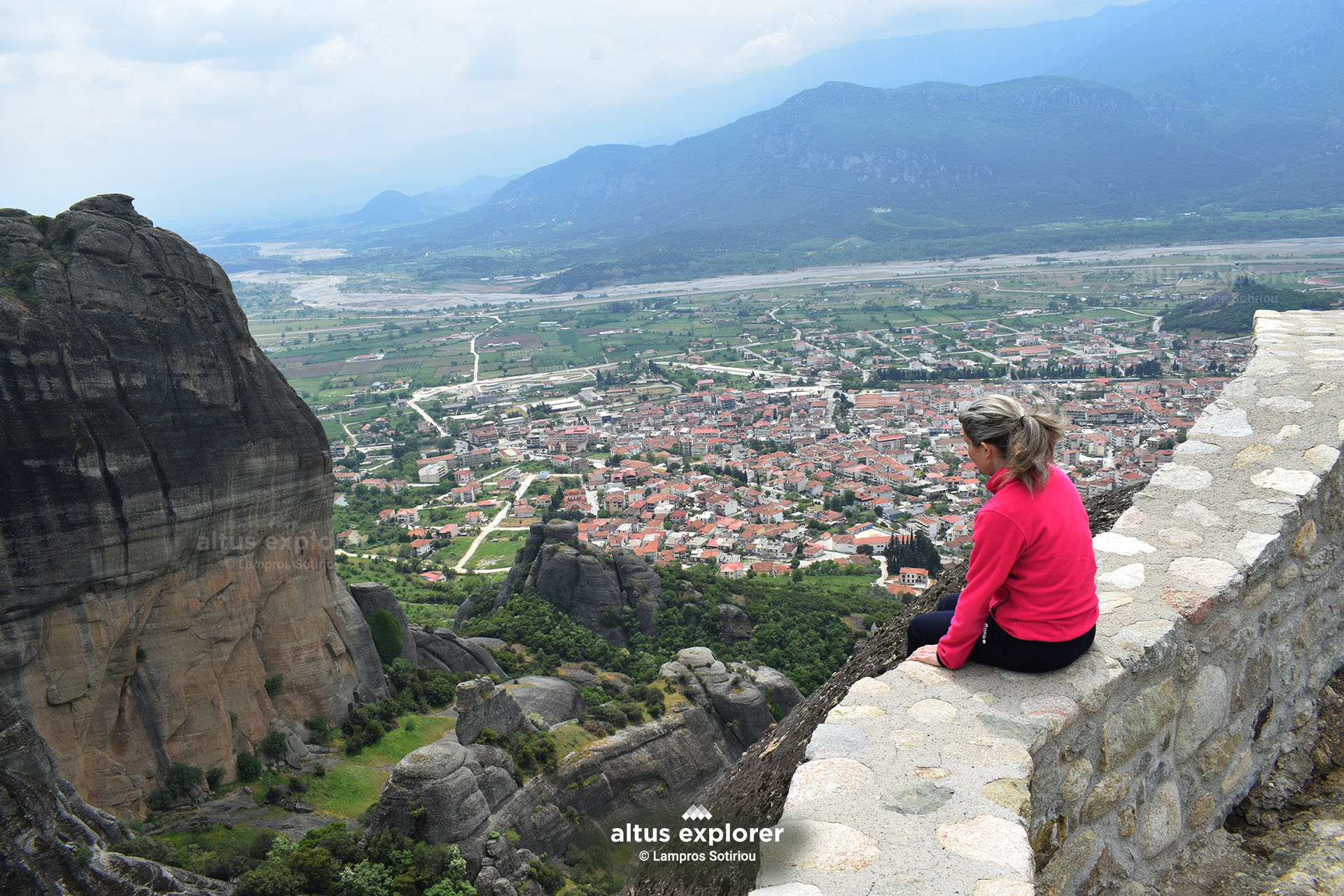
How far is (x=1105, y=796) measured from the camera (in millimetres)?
3238

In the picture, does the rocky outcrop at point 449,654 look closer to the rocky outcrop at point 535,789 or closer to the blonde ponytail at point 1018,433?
the rocky outcrop at point 535,789

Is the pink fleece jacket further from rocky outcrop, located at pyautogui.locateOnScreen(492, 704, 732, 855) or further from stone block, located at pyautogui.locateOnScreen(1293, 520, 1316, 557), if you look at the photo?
rocky outcrop, located at pyautogui.locateOnScreen(492, 704, 732, 855)

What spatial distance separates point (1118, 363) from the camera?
67.7 m

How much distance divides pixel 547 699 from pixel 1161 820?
45.8ft

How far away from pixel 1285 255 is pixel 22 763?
118383 millimetres

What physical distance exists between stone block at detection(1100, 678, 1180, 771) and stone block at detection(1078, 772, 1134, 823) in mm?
54

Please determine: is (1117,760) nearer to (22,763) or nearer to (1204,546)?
(1204,546)

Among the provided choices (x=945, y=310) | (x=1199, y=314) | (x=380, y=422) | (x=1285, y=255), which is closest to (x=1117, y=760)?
(x=380, y=422)

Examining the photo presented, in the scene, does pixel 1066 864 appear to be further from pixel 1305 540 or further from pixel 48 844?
pixel 48 844

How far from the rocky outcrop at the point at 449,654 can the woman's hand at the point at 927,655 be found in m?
14.9

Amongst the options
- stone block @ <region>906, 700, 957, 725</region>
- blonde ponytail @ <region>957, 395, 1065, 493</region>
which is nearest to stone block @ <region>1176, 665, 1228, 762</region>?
stone block @ <region>906, 700, 957, 725</region>

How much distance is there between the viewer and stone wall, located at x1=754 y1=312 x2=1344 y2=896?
2.72 meters

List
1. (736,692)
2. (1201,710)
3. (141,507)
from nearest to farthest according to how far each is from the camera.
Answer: (1201,710), (141,507), (736,692)

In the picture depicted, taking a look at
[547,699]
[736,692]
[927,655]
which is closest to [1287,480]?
[927,655]
